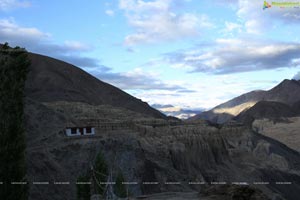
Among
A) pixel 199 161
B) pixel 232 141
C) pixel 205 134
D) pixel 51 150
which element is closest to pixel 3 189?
pixel 51 150

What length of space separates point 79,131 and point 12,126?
40.7 m

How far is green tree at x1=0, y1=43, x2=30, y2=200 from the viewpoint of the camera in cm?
2574

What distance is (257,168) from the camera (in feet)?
283

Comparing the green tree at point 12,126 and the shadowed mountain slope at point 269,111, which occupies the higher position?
the shadowed mountain slope at point 269,111

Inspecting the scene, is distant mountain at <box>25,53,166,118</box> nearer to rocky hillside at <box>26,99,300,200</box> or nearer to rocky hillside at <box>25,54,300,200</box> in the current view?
rocky hillside at <box>25,54,300,200</box>

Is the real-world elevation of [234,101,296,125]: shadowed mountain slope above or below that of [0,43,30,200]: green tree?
above

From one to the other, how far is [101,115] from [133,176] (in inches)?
1153

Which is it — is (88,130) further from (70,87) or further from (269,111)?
(269,111)

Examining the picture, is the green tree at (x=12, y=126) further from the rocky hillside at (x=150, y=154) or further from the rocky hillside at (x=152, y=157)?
the rocky hillside at (x=152, y=157)

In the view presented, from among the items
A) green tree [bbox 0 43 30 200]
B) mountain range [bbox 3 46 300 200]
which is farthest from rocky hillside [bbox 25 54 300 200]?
green tree [bbox 0 43 30 200]

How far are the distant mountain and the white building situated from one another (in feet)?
160

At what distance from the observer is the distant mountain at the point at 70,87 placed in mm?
119938

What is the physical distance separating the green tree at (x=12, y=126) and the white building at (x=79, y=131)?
37.7 meters

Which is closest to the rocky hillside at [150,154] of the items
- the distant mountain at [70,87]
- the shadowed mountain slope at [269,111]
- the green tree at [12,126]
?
the distant mountain at [70,87]
